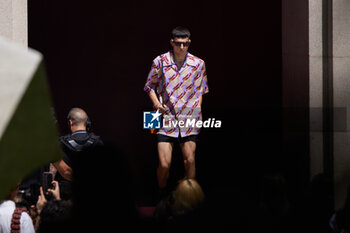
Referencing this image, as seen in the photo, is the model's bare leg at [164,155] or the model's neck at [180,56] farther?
the model's bare leg at [164,155]

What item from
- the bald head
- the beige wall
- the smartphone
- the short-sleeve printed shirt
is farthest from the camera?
the beige wall

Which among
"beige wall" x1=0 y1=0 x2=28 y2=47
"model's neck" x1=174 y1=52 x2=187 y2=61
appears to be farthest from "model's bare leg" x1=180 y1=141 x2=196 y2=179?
"beige wall" x1=0 y1=0 x2=28 y2=47

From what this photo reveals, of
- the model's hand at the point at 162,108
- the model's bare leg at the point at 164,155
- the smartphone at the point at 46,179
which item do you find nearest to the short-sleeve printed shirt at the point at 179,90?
the model's hand at the point at 162,108

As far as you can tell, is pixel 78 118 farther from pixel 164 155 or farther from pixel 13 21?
pixel 13 21

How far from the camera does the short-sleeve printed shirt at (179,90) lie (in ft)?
29.2

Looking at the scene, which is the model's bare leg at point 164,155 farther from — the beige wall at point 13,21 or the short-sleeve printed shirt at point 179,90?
the beige wall at point 13,21

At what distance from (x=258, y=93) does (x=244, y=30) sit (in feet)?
3.17

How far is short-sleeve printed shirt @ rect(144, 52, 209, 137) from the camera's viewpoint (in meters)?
8.91

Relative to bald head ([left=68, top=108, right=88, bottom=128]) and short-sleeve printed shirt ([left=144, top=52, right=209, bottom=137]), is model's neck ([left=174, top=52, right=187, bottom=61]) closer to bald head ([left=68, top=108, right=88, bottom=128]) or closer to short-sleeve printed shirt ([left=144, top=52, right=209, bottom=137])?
short-sleeve printed shirt ([left=144, top=52, right=209, bottom=137])

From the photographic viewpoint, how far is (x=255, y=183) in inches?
409

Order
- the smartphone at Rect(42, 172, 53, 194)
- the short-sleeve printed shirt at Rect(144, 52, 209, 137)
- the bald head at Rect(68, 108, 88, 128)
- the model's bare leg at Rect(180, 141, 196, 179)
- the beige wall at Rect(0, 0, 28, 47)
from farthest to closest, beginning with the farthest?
the beige wall at Rect(0, 0, 28, 47)
the model's bare leg at Rect(180, 141, 196, 179)
the short-sleeve printed shirt at Rect(144, 52, 209, 137)
the smartphone at Rect(42, 172, 53, 194)
the bald head at Rect(68, 108, 88, 128)

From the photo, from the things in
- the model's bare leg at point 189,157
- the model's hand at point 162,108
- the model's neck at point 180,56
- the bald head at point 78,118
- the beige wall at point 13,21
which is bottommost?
the model's bare leg at point 189,157

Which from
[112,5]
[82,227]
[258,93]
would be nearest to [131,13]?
[112,5]

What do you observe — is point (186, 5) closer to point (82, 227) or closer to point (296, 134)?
point (296, 134)
